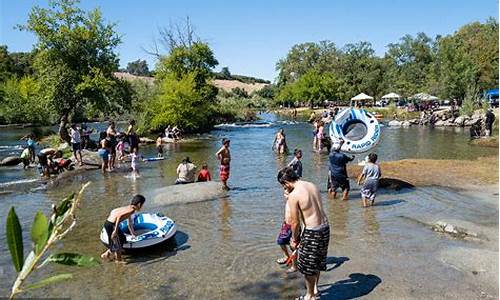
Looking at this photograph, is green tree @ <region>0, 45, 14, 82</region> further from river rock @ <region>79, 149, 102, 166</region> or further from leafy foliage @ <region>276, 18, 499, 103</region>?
river rock @ <region>79, 149, 102, 166</region>

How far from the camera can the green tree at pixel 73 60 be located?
93.4ft

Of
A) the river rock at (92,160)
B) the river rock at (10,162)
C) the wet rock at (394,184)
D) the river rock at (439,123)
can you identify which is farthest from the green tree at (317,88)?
the wet rock at (394,184)

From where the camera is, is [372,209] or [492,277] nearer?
[492,277]

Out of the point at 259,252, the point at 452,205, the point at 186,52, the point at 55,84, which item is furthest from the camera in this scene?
the point at 186,52

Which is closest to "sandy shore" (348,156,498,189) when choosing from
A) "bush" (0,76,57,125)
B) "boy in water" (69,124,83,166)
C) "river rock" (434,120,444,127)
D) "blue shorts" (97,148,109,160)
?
"blue shorts" (97,148,109,160)

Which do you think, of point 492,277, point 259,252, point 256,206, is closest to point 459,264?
point 492,277

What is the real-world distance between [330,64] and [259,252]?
3513 inches

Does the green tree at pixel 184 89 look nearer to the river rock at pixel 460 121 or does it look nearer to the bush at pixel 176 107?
the bush at pixel 176 107

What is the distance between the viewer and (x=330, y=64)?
95.1 metres

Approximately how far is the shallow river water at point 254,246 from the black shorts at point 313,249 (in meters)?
1.04

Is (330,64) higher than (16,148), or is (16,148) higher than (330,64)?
(330,64)

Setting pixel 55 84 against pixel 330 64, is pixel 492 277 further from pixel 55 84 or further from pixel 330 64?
pixel 330 64

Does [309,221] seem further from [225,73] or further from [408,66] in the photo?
[225,73]

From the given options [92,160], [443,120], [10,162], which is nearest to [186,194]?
[92,160]
